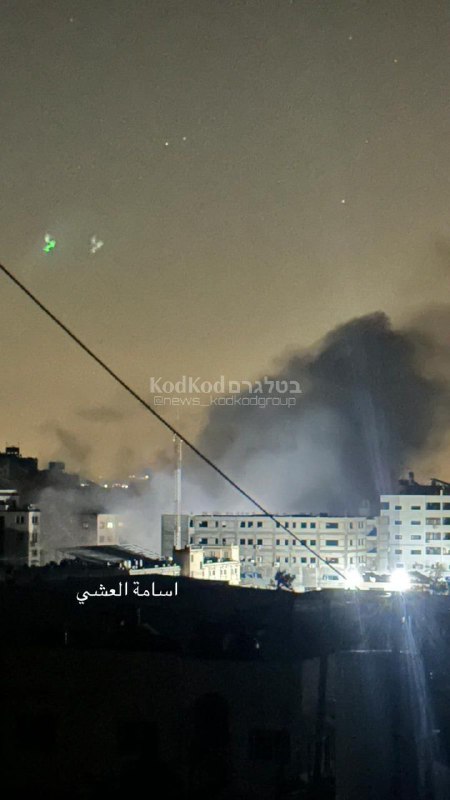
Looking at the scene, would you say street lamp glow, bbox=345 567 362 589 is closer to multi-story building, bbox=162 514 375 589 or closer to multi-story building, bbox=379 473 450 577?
multi-story building, bbox=162 514 375 589

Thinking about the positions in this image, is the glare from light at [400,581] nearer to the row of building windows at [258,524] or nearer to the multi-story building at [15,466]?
the row of building windows at [258,524]

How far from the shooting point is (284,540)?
64.3 feet

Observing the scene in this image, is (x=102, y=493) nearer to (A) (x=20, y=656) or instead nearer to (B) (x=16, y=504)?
(B) (x=16, y=504)

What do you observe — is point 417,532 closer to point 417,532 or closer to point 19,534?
point 417,532

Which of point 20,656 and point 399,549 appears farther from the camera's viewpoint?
point 399,549

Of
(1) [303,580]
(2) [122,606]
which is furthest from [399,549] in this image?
(2) [122,606]

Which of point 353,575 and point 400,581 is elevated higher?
point 353,575

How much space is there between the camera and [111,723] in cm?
450

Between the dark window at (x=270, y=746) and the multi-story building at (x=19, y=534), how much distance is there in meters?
11.4

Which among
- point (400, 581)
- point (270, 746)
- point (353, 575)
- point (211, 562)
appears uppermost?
point (211, 562)

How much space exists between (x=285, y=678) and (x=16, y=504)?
13.6 metres

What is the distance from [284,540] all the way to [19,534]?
210 inches

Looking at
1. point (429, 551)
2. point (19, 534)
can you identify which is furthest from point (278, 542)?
point (19, 534)

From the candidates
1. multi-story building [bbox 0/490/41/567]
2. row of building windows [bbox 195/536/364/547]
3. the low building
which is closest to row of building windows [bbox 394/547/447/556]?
row of building windows [bbox 195/536/364/547]
